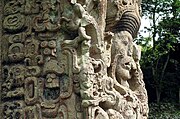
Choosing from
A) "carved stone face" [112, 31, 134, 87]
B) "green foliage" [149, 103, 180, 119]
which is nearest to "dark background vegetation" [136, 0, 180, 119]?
"green foliage" [149, 103, 180, 119]

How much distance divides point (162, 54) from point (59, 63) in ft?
39.5

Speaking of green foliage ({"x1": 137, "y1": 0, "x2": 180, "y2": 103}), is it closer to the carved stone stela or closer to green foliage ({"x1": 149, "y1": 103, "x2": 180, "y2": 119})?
green foliage ({"x1": 149, "y1": 103, "x2": 180, "y2": 119})

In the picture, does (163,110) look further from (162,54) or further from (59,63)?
(59,63)

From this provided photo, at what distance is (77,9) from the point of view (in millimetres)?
3432

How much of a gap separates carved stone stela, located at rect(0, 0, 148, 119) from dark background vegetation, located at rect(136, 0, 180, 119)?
1082cm

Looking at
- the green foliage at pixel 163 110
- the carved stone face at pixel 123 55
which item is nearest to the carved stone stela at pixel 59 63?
the carved stone face at pixel 123 55

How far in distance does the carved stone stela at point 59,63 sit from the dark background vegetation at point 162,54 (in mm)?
10818

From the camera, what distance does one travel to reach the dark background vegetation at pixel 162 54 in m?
14.8

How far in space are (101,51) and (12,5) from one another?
28.7 inches

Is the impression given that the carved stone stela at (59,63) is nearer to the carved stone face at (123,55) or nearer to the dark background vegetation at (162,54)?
the carved stone face at (123,55)

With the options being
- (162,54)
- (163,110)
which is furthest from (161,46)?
(163,110)

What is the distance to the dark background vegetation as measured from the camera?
14.8 metres

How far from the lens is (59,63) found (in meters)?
3.36

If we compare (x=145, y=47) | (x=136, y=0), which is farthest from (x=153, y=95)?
(x=136, y=0)
